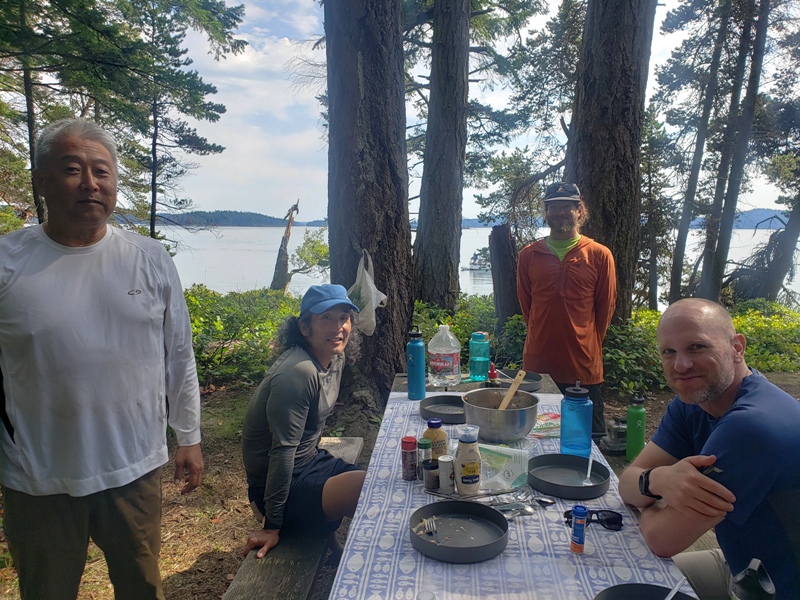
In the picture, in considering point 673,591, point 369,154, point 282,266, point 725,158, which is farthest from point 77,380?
point 282,266

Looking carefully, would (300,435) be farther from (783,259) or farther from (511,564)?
(783,259)

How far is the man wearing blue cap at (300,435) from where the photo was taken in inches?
90.9

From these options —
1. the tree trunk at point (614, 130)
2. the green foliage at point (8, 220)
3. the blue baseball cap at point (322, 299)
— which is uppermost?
the tree trunk at point (614, 130)

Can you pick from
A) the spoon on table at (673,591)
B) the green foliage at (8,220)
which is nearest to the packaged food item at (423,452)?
the spoon on table at (673,591)

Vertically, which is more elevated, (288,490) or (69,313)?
(69,313)

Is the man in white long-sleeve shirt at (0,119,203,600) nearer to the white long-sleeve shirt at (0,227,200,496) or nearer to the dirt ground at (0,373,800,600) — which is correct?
the white long-sleeve shirt at (0,227,200,496)

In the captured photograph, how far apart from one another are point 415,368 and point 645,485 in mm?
1473

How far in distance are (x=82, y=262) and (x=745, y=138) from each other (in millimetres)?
16274

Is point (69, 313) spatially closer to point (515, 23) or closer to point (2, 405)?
point (2, 405)

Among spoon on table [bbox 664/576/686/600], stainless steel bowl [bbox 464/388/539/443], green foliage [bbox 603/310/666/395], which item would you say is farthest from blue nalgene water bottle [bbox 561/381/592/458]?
green foliage [bbox 603/310/666/395]

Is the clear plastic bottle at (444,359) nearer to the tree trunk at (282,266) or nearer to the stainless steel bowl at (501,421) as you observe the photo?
the stainless steel bowl at (501,421)

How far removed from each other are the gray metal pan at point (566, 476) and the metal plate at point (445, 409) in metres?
0.56

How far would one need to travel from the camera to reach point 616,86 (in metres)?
5.98

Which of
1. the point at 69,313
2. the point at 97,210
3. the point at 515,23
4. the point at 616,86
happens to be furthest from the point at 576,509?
the point at 515,23
